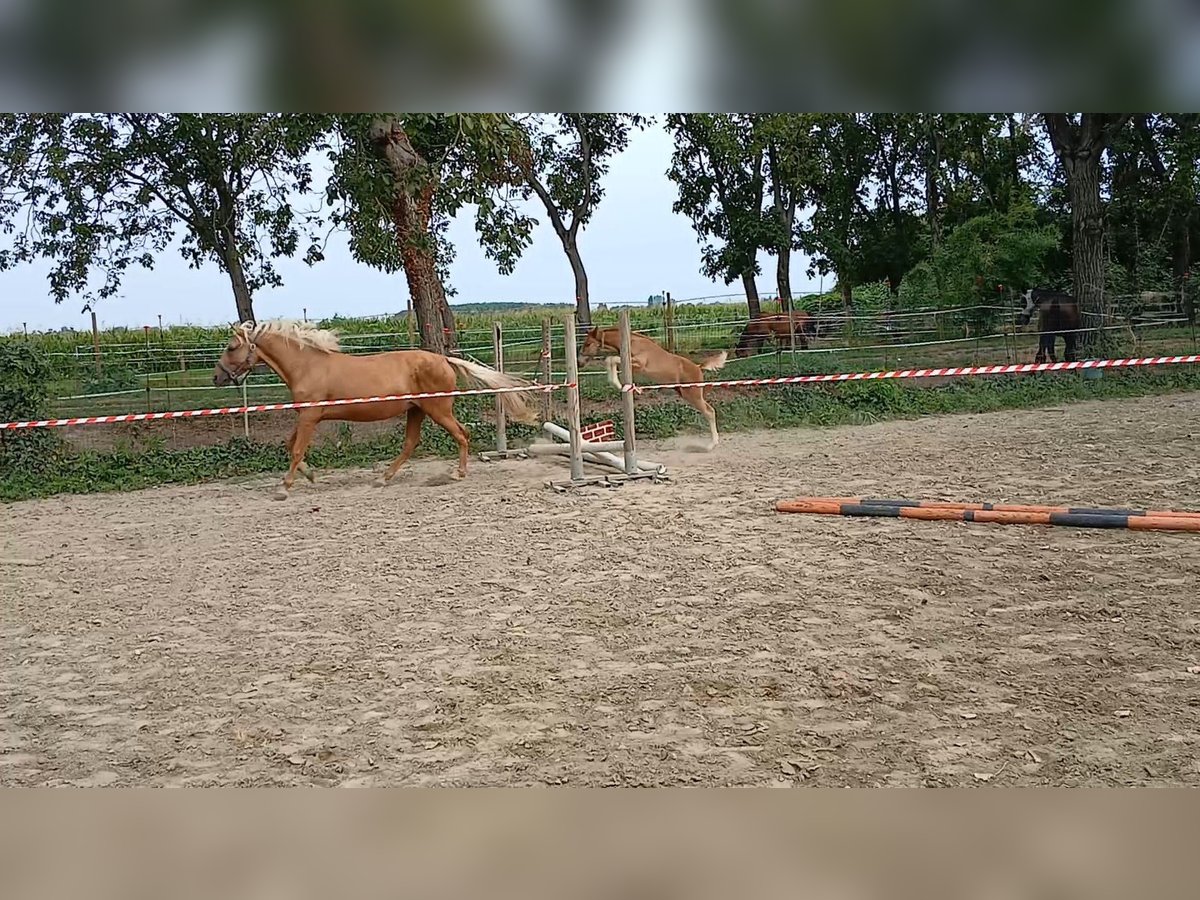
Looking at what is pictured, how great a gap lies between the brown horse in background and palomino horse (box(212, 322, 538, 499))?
17.3 ft

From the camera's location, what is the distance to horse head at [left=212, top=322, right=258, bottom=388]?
708 cm

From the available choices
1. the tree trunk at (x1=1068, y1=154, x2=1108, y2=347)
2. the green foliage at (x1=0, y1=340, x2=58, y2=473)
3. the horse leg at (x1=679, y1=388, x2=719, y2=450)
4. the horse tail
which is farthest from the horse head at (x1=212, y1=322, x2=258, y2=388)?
the tree trunk at (x1=1068, y1=154, x2=1108, y2=347)

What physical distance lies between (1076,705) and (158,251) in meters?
12.0

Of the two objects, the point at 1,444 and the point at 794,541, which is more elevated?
the point at 1,444

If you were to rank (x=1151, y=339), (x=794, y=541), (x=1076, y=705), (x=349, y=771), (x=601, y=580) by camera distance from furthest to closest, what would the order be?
(x=1151, y=339) → (x=794, y=541) → (x=601, y=580) → (x=1076, y=705) → (x=349, y=771)

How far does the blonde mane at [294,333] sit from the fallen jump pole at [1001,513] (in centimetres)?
337

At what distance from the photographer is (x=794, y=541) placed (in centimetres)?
498

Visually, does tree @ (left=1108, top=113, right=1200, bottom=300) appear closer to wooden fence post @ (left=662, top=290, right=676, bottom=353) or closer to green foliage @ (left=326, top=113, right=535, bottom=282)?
wooden fence post @ (left=662, top=290, right=676, bottom=353)

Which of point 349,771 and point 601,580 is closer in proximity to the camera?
point 349,771

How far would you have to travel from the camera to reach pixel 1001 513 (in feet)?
16.6

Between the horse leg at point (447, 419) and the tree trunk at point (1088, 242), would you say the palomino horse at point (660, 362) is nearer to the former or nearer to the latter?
the horse leg at point (447, 419)
